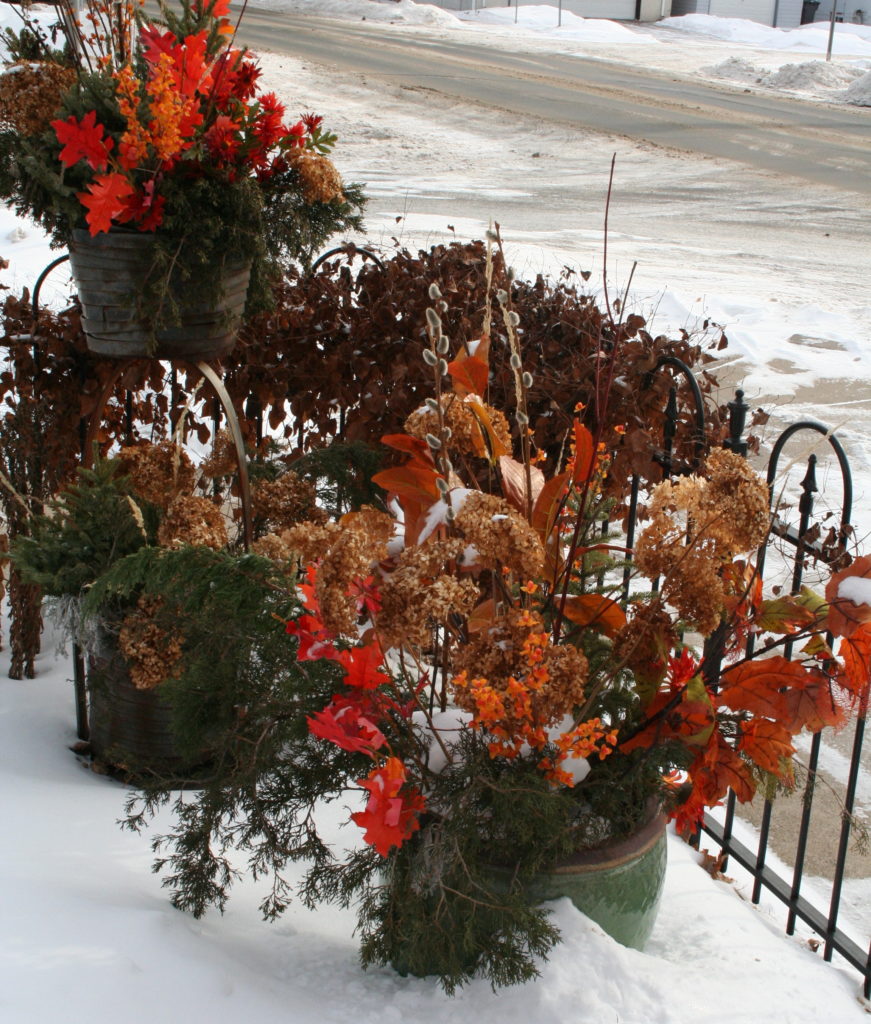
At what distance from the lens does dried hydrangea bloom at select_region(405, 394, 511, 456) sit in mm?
1709

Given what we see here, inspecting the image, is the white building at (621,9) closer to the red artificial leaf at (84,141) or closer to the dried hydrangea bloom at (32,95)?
the dried hydrangea bloom at (32,95)

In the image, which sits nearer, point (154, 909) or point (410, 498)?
point (410, 498)

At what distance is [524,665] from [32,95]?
166cm

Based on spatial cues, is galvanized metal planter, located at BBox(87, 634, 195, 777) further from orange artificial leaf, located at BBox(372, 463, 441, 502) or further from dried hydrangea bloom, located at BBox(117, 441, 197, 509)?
orange artificial leaf, located at BBox(372, 463, 441, 502)

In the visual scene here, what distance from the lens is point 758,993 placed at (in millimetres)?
2018

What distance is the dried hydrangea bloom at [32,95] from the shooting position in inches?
93.0

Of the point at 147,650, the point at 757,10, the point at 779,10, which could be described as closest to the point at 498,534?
the point at 147,650

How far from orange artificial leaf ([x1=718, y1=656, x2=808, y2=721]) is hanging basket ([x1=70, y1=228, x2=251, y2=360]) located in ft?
4.61

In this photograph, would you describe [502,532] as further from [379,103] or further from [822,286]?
[379,103]

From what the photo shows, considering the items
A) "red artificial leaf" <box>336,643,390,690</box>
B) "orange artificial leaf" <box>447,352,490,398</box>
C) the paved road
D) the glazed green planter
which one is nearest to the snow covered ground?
the glazed green planter

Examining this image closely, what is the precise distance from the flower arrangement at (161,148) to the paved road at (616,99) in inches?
488

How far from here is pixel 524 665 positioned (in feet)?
5.40

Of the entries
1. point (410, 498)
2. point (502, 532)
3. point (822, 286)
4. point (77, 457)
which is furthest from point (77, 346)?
point (822, 286)

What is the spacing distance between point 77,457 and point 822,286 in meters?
7.20
